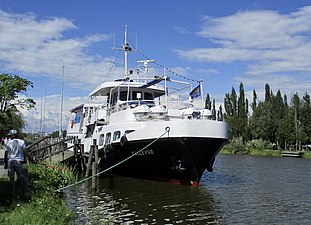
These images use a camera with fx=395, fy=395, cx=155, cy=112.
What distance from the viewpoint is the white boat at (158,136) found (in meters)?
18.6

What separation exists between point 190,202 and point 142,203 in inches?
78.3

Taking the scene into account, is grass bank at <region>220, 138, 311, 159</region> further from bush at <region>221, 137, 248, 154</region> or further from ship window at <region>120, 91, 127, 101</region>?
ship window at <region>120, 91, 127, 101</region>

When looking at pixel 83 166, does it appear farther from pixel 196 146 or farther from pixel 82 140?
pixel 196 146

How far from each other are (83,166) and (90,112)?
583 centimetres

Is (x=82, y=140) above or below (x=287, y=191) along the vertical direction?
above

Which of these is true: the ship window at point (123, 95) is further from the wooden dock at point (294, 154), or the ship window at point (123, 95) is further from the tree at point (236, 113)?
the tree at point (236, 113)

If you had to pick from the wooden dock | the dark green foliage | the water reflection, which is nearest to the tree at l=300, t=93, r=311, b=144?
the dark green foliage

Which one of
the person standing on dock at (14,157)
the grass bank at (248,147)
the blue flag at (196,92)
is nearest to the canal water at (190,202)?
the person standing on dock at (14,157)

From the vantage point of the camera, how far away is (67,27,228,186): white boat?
18.6 meters

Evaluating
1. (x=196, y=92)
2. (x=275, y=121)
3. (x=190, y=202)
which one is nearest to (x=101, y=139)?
(x=196, y=92)

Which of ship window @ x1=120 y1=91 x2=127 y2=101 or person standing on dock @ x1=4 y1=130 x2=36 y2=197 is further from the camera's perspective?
ship window @ x1=120 y1=91 x2=127 y2=101

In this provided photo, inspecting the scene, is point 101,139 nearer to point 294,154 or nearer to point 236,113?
point 294,154

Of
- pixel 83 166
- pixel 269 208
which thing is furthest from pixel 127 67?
pixel 269 208

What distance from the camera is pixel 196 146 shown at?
60.7 ft
